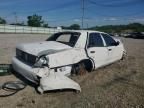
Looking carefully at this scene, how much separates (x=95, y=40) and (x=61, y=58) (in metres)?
2.04

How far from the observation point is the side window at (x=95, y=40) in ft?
22.6

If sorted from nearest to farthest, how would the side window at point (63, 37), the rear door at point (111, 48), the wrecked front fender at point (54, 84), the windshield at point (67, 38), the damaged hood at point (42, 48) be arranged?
1. the wrecked front fender at point (54, 84)
2. the damaged hood at point (42, 48)
3. the windshield at point (67, 38)
4. the side window at point (63, 37)
5. the rear door at point (111, 48)

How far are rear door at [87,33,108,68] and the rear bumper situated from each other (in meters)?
2.04

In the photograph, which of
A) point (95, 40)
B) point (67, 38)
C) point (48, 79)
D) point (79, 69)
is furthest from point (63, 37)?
point (48, 79)

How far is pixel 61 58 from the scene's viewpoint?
5473mm

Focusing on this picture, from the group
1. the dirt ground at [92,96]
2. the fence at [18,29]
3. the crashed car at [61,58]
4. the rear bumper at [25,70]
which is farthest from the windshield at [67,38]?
the fence at [18,29]

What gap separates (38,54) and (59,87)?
101 centimetres

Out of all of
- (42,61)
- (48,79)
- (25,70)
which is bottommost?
(48,79)

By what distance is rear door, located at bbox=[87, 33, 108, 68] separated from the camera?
669cm

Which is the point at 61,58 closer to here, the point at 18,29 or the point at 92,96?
the point at 92,96

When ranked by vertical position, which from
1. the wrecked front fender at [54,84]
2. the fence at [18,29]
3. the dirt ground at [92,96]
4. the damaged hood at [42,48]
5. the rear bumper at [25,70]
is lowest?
the dirt ground at [92,96]

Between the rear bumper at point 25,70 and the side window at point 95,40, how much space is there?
88.1 inches

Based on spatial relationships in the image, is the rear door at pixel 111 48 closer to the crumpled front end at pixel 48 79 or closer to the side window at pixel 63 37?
the side window at pixel 63 37

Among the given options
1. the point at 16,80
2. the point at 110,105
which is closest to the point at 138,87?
the point at 110,105
